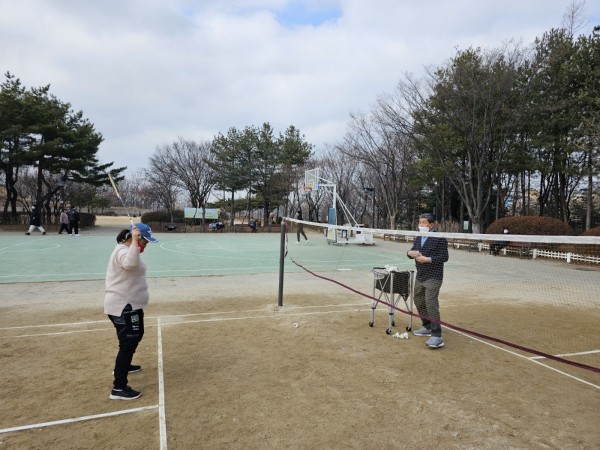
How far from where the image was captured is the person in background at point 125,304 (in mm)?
3703

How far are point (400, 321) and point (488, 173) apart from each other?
22.8 metres

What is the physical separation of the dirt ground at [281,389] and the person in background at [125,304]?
224mm

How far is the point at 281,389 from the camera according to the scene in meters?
3.96

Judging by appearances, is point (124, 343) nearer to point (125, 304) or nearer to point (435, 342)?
point (125, 304)

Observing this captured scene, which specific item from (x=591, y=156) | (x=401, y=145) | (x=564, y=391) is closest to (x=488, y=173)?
(x=591, y=156)

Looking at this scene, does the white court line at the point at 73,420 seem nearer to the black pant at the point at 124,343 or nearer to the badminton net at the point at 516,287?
the black pant at the point at 124,343

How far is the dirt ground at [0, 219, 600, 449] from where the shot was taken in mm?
3135

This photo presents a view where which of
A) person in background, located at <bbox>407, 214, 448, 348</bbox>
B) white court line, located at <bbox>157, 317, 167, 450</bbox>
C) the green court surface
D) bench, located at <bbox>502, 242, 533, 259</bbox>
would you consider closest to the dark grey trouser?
person in background, located at <bbox>407, 214, 448, 348</bbox>

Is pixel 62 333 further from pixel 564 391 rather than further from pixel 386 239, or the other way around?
pixel 386 239

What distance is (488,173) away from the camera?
84.9ft

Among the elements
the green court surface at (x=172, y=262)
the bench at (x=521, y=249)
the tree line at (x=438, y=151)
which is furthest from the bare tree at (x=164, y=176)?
the bench at (x=521, y=249)

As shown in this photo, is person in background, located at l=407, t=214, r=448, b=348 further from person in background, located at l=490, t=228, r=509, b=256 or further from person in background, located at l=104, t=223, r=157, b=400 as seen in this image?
person in background, located at l=490, t=228, r=509, b=256

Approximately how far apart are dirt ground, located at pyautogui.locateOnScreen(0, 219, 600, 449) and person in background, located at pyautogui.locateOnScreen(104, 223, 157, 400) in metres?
0.22

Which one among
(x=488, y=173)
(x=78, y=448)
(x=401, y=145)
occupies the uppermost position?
(x=401, y=145)
